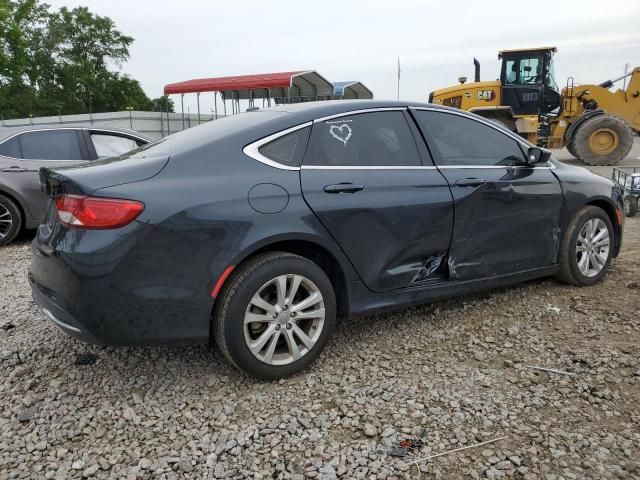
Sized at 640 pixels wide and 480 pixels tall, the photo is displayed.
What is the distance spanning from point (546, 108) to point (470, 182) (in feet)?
43.0

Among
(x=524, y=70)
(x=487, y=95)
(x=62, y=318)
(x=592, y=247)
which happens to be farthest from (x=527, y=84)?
(x=62, y=318)

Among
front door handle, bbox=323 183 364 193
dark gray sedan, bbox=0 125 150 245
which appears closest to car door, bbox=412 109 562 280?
front door handle, bbox=323 183 364 193

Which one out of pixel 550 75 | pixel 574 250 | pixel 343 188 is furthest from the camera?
pixel 550 75

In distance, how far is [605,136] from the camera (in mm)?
14734

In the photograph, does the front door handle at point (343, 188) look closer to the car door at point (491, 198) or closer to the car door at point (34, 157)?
the car door at point (491, 198)

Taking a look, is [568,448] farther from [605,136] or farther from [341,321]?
[605,136]

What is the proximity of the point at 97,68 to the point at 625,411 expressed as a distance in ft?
183

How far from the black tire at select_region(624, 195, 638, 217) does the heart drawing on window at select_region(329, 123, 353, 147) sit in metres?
6.15

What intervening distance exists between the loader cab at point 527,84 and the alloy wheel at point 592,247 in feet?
37.5

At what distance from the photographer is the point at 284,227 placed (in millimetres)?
2760

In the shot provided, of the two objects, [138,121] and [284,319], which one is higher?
[138,121]

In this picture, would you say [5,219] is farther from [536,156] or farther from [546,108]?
[546,108]

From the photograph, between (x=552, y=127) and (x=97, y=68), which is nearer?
(x=552, y=127)

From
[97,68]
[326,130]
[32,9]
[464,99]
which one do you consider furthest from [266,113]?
[97,68]
